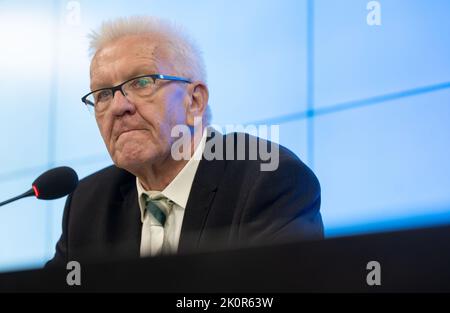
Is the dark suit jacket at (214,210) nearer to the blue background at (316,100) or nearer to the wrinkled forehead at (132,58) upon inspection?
the blue background at (316,100)

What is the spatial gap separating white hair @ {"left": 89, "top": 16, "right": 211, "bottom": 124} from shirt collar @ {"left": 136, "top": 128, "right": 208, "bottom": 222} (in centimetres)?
8

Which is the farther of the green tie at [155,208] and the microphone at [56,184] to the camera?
the microphone at [56,184]

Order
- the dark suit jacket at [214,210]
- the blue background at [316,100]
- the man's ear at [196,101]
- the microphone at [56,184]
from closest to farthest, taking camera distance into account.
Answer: the blue background at [316,100] < the dark suit jacket at [214,210] < the man's ear at [196,101] < the microphone at [56,184]

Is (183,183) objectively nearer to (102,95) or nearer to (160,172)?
(160,172)

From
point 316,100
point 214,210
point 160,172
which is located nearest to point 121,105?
point 160,172

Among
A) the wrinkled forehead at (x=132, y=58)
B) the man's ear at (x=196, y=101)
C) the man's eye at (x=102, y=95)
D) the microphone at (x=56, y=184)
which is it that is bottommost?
the microphone at (x=56, y=184)

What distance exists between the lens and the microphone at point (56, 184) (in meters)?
1.90

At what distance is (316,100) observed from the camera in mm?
1645

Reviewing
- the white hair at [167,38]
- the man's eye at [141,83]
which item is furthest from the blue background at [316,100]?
the man's eye at [141,83]

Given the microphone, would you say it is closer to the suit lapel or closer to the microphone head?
the microphone head

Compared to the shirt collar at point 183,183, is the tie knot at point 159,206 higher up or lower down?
lower down

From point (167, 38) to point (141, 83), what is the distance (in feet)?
0.36

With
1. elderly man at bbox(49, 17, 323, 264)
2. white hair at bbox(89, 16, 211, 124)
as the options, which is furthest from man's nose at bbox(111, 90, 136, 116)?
white hair at bbox(89, 16, 211, 124)

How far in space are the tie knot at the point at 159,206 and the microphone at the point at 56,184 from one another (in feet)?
0.62
